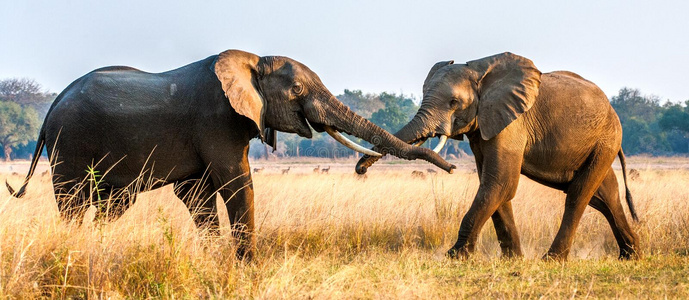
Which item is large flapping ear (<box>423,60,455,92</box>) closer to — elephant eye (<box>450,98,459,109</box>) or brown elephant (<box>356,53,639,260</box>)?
brown elephant (<box>356,53,639,260</box>)

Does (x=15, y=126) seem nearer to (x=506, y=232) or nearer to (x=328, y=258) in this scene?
(x=328, y=258)

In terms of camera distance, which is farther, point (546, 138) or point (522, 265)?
point (546, 138)

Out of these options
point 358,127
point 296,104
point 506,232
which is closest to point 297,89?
point 296,104

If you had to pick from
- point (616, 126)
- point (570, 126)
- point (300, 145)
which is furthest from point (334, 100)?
point (300, 145)

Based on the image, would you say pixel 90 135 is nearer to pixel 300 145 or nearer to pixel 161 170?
pixel 161 170

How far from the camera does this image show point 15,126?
61.0 metres

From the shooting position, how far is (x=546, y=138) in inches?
334

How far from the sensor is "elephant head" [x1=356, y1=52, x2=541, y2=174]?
809 centimetres

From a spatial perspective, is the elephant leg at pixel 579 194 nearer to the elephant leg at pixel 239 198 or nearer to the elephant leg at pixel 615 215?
the elephant leg at pixel 615 215

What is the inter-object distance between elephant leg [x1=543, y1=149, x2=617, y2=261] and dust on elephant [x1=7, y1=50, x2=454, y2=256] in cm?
194

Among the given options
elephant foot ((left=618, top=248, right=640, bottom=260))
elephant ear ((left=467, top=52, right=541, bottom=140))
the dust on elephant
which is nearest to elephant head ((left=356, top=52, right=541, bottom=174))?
elephant ear ((left=467, top=52, right=541, bottom=140))

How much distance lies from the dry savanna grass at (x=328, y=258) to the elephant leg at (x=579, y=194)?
0.43 metres

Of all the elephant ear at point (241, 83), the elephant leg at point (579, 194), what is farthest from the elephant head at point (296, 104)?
the elephant leg at point (579, 194)

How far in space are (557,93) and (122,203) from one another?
15.6 feet
